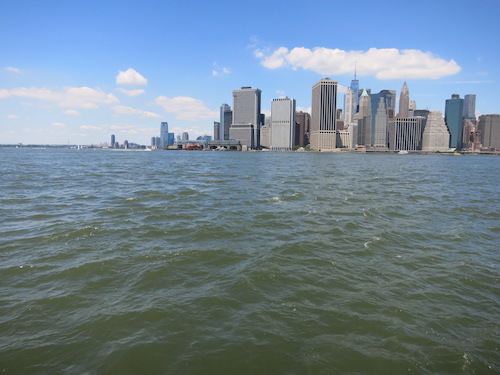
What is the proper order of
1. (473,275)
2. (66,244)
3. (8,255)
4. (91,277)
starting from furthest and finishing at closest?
(66,244)
(8,255)
(473,275)
(91,277)

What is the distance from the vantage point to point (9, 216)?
2020 centimetres

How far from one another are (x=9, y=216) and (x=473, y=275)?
2582cm

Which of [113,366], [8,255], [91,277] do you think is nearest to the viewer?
[113,366]

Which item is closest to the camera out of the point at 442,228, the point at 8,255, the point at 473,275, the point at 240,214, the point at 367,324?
the point at 367,324

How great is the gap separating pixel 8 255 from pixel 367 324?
14576 millimetres

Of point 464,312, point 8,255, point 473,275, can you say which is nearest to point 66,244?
point 8,255

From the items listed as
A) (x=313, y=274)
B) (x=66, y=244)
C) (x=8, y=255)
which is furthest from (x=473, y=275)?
(x=8, y=255)

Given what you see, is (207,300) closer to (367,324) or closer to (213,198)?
(367,324)

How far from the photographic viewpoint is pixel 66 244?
1488cm

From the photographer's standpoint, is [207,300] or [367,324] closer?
[367,324]

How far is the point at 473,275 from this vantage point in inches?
482

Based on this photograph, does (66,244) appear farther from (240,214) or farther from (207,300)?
(240,214)

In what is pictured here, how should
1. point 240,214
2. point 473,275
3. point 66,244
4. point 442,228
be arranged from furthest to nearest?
point 240,214, point 442,228, point 66,244, point 473,275

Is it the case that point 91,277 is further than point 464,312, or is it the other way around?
point 91,277
